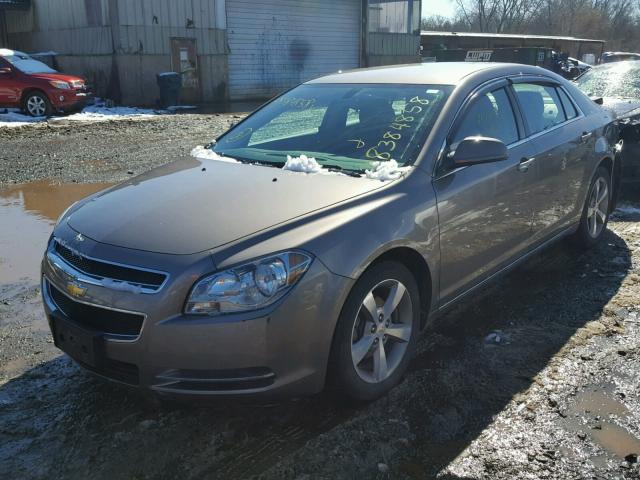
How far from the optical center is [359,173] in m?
3.46

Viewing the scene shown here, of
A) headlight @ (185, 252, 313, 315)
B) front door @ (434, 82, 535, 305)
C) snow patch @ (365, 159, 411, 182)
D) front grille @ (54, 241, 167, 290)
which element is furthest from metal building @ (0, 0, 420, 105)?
headlight @ (185, 252, 313, 315)

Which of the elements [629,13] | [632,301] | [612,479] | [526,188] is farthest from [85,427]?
[629,13]

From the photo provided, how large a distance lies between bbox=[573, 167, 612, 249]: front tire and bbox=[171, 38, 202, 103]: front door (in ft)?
57.7

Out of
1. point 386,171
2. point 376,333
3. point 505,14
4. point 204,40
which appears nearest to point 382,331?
point 376,333

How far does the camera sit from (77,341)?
9.29 feet

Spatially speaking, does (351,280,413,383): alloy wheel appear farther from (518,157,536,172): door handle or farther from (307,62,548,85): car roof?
(307,62,548,85): car roof

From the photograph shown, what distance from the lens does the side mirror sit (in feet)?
11.5

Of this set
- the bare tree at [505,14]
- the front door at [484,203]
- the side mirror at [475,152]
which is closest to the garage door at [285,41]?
the front door at [484,203]

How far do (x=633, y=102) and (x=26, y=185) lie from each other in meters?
8.60

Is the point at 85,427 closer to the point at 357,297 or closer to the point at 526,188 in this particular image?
the point at 357,297

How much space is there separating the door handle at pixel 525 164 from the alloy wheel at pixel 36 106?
14.7m

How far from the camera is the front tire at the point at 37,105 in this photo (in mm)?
15578

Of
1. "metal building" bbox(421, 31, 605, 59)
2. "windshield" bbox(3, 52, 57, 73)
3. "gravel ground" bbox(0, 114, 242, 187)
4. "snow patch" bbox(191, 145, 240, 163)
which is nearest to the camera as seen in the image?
"snow patch" bbox(191, 145, 240, 163)

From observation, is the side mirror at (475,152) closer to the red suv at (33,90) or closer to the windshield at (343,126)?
the windshield at (343,126)
